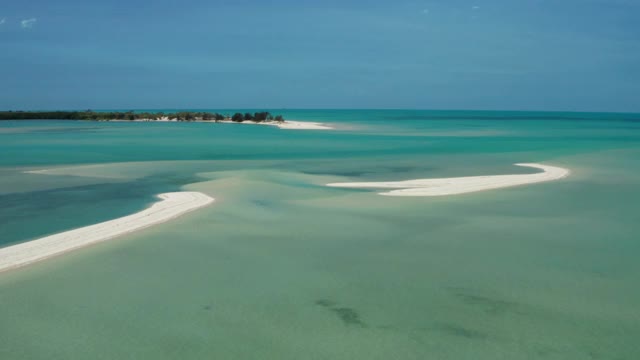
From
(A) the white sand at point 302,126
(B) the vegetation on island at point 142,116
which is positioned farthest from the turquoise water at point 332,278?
(B) the vegetation on island at point 142,116

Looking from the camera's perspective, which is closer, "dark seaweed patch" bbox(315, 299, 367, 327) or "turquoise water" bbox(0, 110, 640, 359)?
"turquoise water" bbox(0, 110, 640, 359)

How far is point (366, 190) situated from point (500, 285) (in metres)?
10.2

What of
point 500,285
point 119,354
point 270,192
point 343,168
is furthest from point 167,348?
point 343,168

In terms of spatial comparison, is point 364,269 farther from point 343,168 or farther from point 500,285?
point 343,168

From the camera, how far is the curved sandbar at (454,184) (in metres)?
18.8

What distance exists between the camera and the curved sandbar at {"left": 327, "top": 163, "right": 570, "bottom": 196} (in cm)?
1884

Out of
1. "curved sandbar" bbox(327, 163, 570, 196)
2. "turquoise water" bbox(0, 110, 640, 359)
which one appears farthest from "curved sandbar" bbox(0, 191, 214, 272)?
"curved sandbar" bbox(327, 163, 570, 196)

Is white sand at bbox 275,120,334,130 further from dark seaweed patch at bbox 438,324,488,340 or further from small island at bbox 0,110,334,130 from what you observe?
dark seaweed patch at bbox 438,324,488,340

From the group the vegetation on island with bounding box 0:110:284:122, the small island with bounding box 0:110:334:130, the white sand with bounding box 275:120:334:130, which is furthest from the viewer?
the vegetation on island with bounding box 0:110:284:122

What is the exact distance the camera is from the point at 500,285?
9406mm

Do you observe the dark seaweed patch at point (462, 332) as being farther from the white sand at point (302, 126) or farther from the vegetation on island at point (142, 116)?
the vegetation on island at point (142, 116)

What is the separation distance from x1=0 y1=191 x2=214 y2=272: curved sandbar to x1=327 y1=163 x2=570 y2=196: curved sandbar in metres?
6.05

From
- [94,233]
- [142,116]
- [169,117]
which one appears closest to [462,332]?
[94,233]

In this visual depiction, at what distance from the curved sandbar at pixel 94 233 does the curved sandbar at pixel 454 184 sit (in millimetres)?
6048
